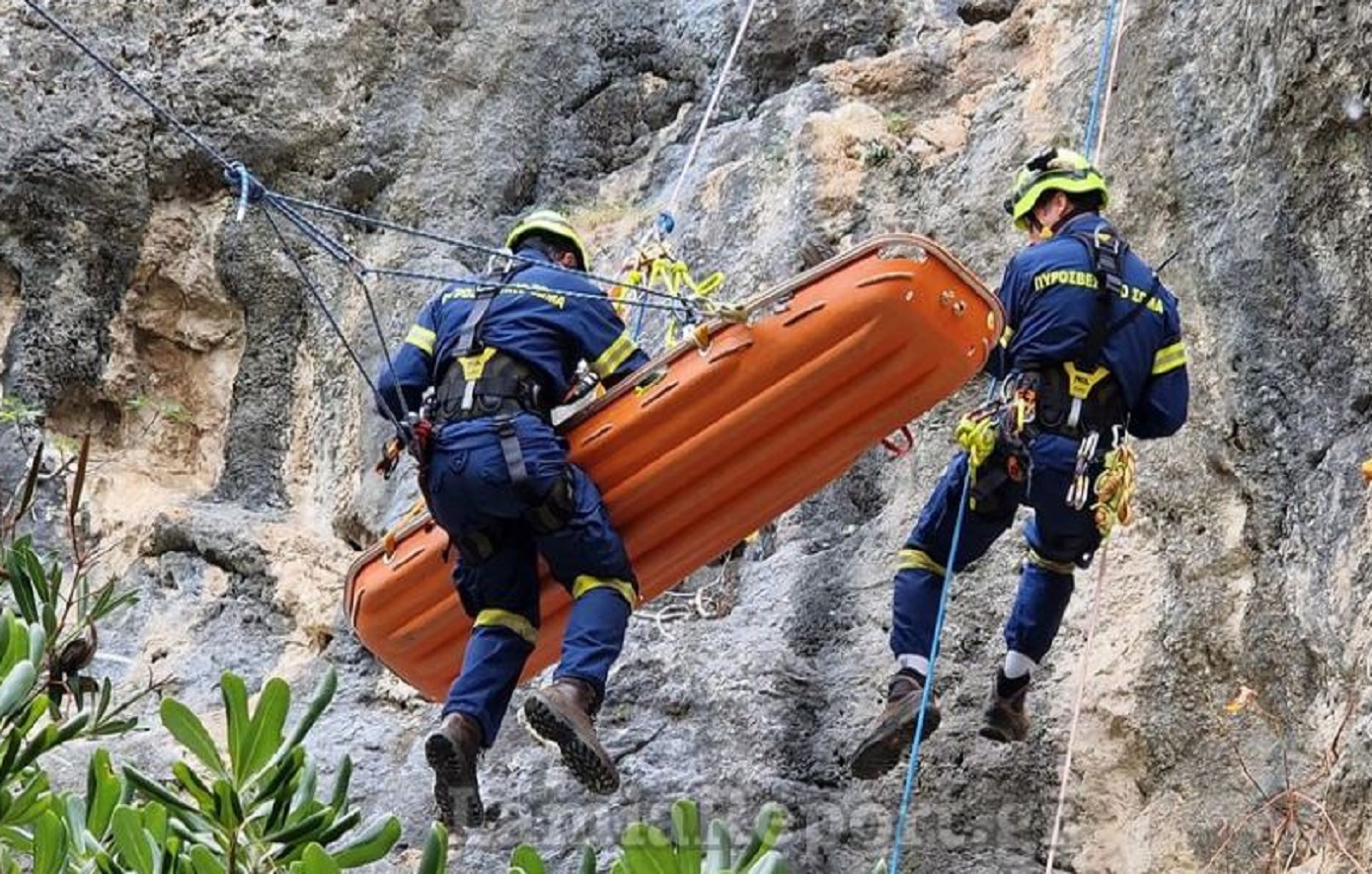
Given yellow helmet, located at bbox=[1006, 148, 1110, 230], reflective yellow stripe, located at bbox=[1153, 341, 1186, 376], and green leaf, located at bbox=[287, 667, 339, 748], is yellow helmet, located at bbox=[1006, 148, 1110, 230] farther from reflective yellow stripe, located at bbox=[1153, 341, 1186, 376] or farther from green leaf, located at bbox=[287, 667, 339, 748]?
green leaf, located at bbox=[287, 667, 339, 748]

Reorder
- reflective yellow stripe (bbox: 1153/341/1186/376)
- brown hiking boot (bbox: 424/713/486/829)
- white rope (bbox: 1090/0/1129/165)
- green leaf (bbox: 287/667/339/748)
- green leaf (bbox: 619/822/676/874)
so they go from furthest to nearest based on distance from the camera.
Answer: white rope (bbox: 1090/0/1129/165) → reflective yellow stripe (bbox: 1153/341/1186/376) → brown hiking boot (bbox: 424/713/486/829) → green leaf (bbox: 287/667/339/748) → green leaf (bbox: 619/822/676/874)

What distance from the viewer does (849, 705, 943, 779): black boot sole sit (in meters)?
5.00

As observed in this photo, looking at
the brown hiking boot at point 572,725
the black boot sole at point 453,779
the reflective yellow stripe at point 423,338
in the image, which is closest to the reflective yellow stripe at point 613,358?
the reflective yellow stripe at point 423,338

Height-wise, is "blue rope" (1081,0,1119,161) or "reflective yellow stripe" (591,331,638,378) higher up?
"blue rope" (1081,0,1119,161)

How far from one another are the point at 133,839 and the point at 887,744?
304 centimetres

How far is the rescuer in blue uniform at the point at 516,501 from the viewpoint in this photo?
4.72 metres

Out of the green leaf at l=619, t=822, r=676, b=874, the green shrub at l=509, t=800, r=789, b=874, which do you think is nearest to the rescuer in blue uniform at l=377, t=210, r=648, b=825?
the green shrub at l=509, t=800, r=789, b=874

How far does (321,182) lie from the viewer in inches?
388

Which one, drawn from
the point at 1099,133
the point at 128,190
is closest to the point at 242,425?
the point at 128,190

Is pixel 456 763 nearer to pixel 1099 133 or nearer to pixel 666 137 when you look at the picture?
pixel 1099 133

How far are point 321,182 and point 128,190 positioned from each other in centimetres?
97

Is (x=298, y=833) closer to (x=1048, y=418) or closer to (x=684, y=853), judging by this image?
(x=684, y=853)

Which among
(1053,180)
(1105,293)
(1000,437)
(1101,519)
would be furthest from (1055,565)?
(1053,180)

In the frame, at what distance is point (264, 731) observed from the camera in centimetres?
253
